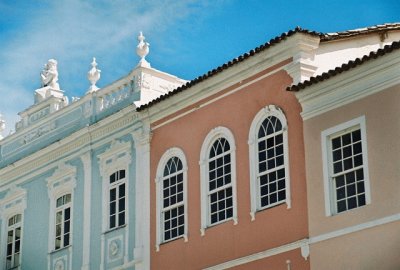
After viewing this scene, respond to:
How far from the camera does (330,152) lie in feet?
69.6

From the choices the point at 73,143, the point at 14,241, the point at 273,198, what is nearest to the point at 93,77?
the point at 73,143

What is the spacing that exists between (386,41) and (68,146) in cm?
893

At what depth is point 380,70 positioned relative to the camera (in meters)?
20.4

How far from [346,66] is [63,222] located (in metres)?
10.5

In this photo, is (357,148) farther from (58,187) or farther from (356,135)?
(58,187)

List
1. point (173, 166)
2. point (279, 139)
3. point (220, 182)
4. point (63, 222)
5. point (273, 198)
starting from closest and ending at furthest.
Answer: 1. point (273, 198)
2. point (279, 139)
3. point (220, 182)
4. point (173, 166)
5. point (63, 222)

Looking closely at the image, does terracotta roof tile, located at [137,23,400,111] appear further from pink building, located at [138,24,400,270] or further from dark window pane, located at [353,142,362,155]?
dark window pane, located at [353,142,362,155]

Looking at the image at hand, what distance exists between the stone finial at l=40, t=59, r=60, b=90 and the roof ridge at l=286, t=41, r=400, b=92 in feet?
36.1

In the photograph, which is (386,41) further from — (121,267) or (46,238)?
(46,238)

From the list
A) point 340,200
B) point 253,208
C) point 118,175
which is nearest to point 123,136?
point 118,175

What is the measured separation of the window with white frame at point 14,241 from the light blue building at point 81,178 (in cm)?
3

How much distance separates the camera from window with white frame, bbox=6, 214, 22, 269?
30.1 metres

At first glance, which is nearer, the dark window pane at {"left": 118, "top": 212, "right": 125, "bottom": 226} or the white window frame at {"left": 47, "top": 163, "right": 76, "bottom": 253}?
the dark window pane at {"left": 118, "top": 212, "right": 125, "bottom": 226}

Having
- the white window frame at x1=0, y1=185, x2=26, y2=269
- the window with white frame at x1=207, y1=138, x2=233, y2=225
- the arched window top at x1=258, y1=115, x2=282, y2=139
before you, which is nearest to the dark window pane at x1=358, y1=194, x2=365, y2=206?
the arched window top at x1=258, y1=115, x2=282, y2=139
